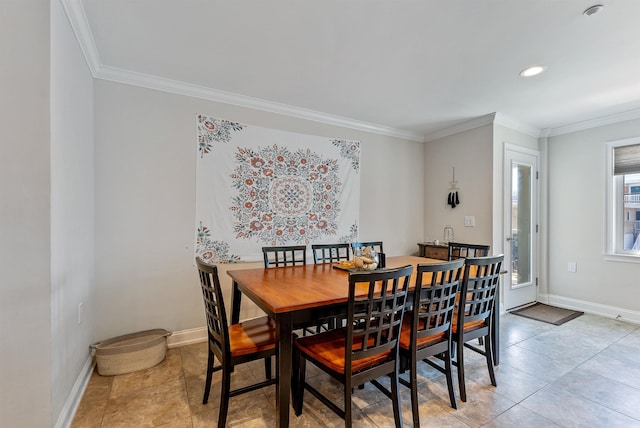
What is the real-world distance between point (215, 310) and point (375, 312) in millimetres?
917

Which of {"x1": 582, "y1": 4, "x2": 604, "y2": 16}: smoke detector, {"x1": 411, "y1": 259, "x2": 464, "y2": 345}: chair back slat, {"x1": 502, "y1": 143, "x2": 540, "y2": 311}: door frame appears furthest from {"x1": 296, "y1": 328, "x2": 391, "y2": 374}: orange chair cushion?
{"x1": 502, "y1": 143, "x2": 540, "y2": 311}: door frame

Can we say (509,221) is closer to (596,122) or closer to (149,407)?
(596,122)

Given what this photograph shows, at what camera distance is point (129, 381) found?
86.7 inches

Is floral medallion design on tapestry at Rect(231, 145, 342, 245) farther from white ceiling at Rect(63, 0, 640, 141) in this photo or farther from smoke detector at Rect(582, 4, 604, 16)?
smoke detector at Rect(582, 4, 604, 16)

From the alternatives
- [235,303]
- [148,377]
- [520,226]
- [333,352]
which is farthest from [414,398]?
[520,226]

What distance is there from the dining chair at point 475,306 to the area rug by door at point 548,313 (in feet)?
6.43

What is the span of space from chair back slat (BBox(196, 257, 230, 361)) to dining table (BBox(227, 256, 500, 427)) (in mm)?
209

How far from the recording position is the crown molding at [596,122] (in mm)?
3435

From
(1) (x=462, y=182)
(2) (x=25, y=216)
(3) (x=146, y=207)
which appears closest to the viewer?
(2) (x=25, y=216)

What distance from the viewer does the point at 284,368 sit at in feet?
5.00

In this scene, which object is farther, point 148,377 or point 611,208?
point 611,208

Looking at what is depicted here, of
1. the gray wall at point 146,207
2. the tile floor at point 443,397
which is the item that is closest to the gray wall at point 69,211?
the gray wall at point 146,207

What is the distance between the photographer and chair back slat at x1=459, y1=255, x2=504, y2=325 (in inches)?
77.6

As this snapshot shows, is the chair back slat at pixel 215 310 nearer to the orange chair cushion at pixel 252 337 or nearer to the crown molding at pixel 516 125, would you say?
the orange chair cushion at pixel 252 337
